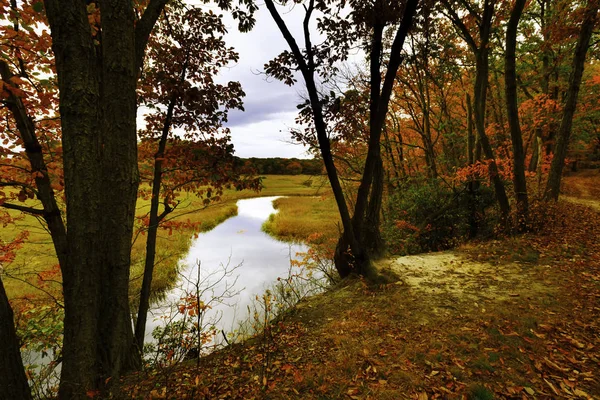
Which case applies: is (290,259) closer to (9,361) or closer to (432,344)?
(432,344)

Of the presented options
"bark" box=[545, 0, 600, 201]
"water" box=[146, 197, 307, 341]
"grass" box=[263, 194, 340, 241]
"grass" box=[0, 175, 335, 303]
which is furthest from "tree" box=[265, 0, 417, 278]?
"grass" box=[263, 194, 340, 241]

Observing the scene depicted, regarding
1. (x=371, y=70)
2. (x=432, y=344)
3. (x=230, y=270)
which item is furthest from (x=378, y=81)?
(x=230, y=270)

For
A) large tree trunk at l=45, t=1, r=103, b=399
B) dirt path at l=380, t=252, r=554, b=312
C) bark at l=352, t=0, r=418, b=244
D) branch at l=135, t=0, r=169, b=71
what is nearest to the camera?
large tree trunk at l=45, t=1, r=103, b=399

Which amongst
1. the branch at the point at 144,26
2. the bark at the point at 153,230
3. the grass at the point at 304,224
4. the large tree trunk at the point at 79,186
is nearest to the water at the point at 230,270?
the grass at the point at 304,224

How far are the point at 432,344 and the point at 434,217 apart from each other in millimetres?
7872

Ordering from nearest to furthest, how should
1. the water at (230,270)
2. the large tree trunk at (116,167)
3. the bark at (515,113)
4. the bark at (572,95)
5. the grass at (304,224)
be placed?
the large tree trunk at (116,167) → the bark at (515,113) → the bark at (572,95) → the water at (230,270) → the grass at (304,224)

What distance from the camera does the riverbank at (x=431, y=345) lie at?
3105 mm

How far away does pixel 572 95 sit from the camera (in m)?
7.96

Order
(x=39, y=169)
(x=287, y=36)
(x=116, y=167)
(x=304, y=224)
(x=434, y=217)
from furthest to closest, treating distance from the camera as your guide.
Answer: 1. (x=304, y=224)
2. (x=434, y=217)
3. (x=287, y=36)
4. (x=39, y=169)
5. (x=116, y=167)

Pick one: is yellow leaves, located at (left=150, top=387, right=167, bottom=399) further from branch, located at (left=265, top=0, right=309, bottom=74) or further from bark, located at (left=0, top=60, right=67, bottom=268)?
branch, located at (left=265, top=0, right=309, bottom=74)

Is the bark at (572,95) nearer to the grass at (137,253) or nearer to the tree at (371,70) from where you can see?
the tree at (371,70)

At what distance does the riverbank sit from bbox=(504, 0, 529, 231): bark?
6.53ft

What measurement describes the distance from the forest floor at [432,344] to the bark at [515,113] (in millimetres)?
1915

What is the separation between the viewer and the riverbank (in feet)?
10.2
